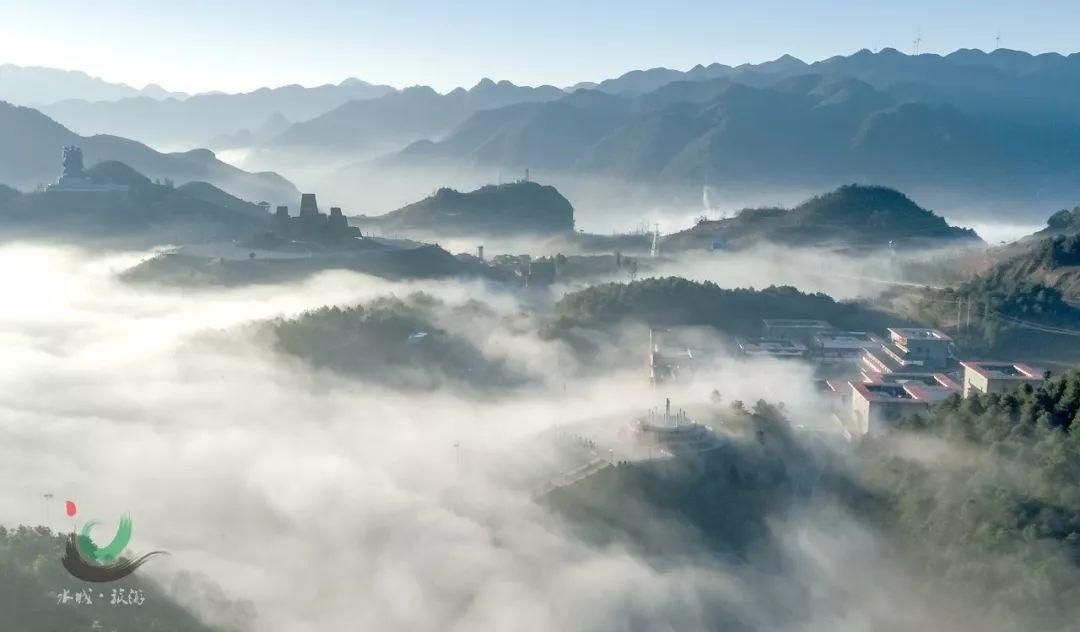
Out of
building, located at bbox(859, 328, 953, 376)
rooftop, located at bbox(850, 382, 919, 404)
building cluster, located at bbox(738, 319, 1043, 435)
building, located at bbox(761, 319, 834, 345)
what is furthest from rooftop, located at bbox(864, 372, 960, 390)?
building, located at bbox(761, 319, 834, 345)

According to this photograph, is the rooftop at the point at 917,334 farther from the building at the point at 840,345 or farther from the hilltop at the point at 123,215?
the hilltop at the point at 123,215

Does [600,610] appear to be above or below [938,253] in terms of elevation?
below

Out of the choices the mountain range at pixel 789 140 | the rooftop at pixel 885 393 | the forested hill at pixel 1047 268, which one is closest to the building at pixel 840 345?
the rooftop at pixel 885 393

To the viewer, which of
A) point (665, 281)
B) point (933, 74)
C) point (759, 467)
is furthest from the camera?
point (933, 74)

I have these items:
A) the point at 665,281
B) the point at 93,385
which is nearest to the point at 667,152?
the point at 665,281

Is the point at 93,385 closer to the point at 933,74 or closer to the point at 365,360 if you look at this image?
the point at 365,360

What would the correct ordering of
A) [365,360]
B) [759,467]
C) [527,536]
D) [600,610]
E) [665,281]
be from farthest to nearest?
[665,281] < [365,360] < [759,467] < [527,536] < [600,610]

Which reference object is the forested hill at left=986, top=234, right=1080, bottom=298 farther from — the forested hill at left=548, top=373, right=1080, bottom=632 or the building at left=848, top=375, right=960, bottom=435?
the forested hill at left=548, top=373, right=1080, bottom=632

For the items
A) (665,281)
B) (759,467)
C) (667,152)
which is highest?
(667,152)
